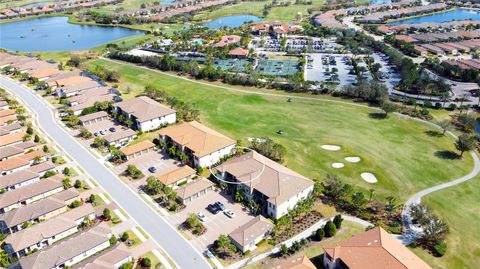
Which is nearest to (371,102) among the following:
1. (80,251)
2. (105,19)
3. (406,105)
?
(406,105)

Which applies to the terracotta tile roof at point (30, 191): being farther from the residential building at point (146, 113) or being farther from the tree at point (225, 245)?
the tree at point (225, 245)

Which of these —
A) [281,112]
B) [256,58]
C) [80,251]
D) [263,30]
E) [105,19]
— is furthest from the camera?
[105,19]

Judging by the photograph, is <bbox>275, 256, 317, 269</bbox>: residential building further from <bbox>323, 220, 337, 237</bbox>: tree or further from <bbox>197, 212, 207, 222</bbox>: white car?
<bbox>197, 212, 207, 222</bbox>: white car

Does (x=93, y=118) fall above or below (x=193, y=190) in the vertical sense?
above

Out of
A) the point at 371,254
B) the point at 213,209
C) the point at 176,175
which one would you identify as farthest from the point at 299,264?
the point at 176,175

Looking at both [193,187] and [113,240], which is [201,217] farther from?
[113,240]

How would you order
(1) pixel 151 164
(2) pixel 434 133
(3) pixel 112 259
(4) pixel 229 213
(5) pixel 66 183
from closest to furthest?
(3) pixel 112 259, (4) pixel 229 213, (5) pixel 66 183, (1) pixel 151 164, (2) pixel 434 133

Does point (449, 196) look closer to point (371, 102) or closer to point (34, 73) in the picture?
point (371, 102)

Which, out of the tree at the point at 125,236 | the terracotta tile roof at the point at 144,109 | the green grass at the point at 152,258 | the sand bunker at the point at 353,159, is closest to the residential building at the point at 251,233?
the green grass at the point at 152,258
